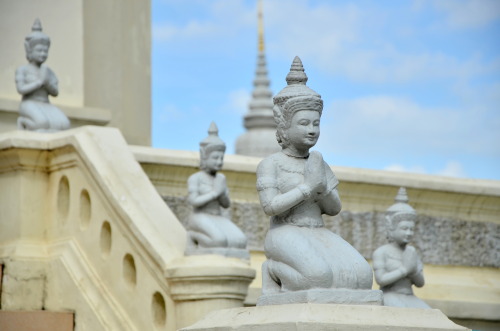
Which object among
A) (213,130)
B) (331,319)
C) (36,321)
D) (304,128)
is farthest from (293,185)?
(213,130)

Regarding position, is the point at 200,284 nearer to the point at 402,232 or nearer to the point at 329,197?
the point at 329,197

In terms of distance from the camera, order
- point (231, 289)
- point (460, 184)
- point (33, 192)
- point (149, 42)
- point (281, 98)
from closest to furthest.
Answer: point (281, 98) < point (231, 289) < point (33, 192) < point (460, 184) < point (149, 42)

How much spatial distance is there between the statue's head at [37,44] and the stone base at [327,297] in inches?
228

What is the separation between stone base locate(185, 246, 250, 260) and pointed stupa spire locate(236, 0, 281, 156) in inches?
1815

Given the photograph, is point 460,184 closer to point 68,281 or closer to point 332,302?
point 68,281

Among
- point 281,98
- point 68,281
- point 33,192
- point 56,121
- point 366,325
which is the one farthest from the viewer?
point 56,121

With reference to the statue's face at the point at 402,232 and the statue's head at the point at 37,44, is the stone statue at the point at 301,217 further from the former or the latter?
the statue's head at the point at 37,44

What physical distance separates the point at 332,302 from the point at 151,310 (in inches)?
115

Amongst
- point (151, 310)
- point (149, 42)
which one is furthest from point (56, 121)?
point (149, 42)

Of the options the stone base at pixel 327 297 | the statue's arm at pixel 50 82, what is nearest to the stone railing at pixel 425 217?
the statue's arm at pixel 50 82

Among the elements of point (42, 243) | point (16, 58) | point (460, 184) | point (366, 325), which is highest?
point (16, 58)

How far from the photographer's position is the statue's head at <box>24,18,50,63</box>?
13.1 m

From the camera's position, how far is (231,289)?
33.7 ft

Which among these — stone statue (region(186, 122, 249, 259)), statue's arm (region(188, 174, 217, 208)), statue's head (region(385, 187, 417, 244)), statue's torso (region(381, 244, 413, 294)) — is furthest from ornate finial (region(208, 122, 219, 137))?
statue's torso (region(381, 244, 413, 294))
